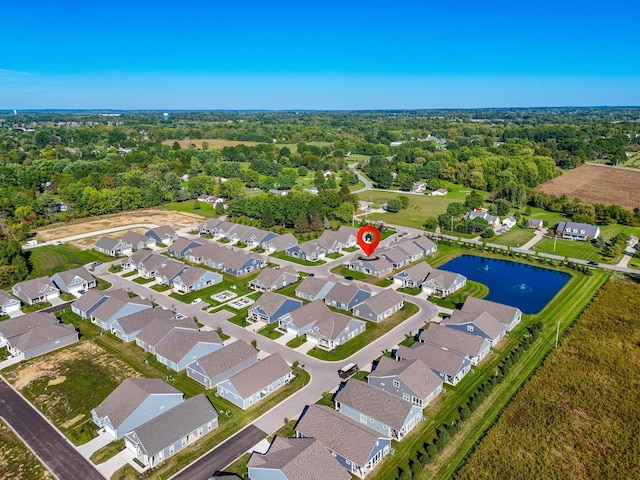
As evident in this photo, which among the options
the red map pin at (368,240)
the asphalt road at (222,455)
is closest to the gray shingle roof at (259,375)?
the asphalt road at (222,455)

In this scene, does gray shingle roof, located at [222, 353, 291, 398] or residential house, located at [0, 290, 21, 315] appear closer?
gray shingle roof, located at [222, 353, 291, 398]

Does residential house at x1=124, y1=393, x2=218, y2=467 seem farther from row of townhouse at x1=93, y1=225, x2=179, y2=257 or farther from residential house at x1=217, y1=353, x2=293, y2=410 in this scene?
row of townhouse at x1=93, y1=225, x2=179, y2=257

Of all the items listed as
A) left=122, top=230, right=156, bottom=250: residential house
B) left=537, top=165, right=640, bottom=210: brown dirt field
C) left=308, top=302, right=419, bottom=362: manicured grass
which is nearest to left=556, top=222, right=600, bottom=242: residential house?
left=537, top=165, right=640, bottom=210: brown dirt field

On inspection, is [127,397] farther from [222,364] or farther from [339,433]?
[339,433]

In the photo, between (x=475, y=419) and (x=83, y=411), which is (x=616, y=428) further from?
(x=83, y=411)

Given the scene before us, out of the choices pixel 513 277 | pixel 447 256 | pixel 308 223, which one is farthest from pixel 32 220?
pixel 513 277

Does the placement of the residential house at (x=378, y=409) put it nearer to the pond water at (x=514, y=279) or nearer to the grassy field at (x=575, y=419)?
the grassy field at (x=575, y=419)

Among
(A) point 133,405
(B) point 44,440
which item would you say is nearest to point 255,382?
(A) point 133,405
